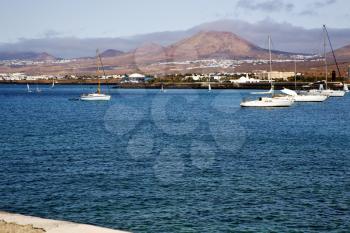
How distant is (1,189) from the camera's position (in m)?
28.1

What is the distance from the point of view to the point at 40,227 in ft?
58.6

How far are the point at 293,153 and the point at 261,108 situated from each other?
5874 centimetres

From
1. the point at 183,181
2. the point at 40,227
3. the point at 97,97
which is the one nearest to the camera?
the point at 40,227

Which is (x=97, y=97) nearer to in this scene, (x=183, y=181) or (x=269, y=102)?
(x=269, y=102)

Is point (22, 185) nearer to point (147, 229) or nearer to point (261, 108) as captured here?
point (147, 229)

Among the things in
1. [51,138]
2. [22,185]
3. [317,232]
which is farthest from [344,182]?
[51,138]

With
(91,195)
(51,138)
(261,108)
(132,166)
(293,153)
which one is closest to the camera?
(91,195)

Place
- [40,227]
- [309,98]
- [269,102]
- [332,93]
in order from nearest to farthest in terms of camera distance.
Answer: [40,227] < [269,102] < [309,98] < [332,93]

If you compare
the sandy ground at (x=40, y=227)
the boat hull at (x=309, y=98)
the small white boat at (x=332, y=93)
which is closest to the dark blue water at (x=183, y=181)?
the sandy ground at (x=40, y=227)

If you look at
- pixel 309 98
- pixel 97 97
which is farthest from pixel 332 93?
pixel 97 97

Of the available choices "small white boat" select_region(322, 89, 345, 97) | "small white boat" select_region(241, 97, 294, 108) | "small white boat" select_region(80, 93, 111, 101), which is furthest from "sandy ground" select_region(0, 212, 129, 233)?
"small white boat" select_region(322, 89, 345, 97)

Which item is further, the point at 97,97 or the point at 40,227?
the point at 97,97

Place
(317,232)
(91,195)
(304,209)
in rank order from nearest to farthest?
(317,232)
(304,209)
(91,195)

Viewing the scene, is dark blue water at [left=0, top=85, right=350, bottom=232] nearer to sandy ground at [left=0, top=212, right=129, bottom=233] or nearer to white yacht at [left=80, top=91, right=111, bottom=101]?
sandy ground at [left=0, top=212, right=129, bottom=233]
